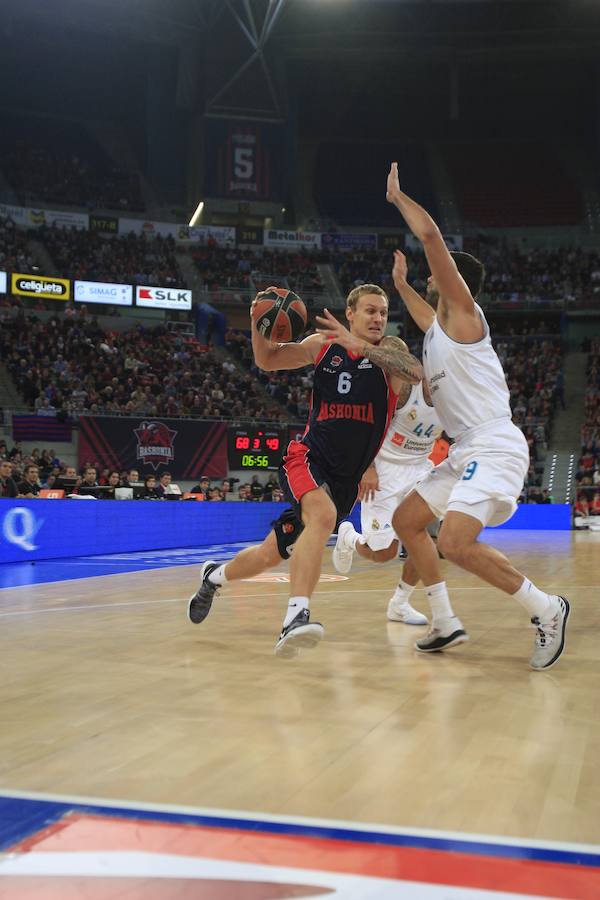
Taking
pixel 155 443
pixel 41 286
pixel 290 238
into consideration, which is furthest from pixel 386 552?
pixel 290 238

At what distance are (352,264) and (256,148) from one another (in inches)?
309

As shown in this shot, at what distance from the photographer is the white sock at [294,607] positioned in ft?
13.6

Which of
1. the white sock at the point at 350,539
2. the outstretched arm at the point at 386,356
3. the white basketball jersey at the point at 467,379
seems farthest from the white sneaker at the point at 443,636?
the white sock at the point at 350,539

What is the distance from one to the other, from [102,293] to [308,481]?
29411 mm

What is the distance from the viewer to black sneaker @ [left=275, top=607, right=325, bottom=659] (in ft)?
13.1

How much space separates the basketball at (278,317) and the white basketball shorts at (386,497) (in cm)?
254

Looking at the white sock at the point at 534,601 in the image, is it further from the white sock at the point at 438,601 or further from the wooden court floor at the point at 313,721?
the white sock at the point at 438,601

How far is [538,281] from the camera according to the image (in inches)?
1499

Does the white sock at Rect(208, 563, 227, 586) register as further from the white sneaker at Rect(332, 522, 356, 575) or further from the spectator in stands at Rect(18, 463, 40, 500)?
the spectator in stands at Rect(18, 463, 40, 500)

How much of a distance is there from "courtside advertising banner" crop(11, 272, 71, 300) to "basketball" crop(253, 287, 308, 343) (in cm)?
2797

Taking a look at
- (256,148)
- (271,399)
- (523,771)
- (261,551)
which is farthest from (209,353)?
(523,771)

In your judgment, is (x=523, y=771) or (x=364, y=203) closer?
A: (x=523, y=771)

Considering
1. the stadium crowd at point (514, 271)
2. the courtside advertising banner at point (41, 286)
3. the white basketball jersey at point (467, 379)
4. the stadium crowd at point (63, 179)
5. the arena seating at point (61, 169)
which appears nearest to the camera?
the white basketball jersey at point (467, 379)

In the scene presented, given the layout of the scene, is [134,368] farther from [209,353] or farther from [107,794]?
[107,794]
